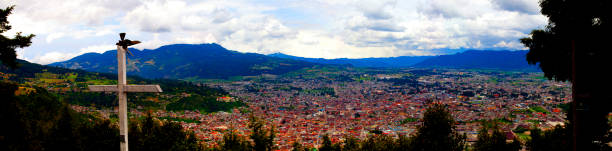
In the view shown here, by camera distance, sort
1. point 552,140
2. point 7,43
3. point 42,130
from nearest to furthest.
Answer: point 7,43 → point 552,140 → point 42,130

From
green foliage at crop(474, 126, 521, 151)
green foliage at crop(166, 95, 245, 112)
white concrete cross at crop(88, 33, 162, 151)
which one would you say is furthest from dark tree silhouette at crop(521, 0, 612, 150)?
green foliage at crop(166, 95, 245, 112)

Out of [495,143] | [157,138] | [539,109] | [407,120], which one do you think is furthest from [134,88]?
[539,109]

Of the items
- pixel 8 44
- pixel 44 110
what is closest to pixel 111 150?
pixel 8 44

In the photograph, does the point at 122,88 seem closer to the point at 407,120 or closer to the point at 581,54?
the point at 581,54

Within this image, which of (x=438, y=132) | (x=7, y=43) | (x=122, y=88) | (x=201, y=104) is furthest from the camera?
(x=201, y=104)

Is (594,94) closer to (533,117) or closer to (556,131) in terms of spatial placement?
(556,131)

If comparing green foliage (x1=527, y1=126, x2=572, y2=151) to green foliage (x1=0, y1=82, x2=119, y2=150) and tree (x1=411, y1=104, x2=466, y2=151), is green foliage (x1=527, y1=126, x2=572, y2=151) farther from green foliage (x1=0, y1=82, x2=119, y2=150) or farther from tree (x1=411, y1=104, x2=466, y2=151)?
green foliage (x1=0, y1=82, x2=119, y2=150)

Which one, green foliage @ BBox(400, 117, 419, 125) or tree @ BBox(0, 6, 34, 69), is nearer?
tree @ BBox(0, 6, 34, 69)

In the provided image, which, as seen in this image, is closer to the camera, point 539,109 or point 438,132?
point 438,132
